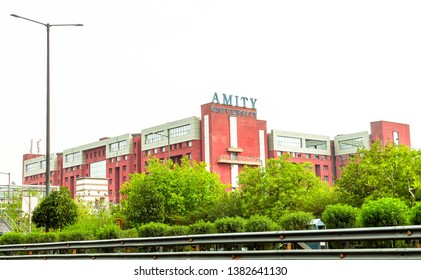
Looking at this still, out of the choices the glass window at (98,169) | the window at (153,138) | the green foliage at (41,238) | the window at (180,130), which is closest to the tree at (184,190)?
the green foliage at (41,238)

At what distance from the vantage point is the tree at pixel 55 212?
25859 mm

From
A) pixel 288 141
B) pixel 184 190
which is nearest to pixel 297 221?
pixel 184 190

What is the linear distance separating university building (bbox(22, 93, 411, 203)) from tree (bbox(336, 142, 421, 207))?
49.0m

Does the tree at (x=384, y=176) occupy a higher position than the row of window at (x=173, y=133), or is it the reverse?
the row of window at (x=173, y=133)

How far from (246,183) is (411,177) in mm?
17074

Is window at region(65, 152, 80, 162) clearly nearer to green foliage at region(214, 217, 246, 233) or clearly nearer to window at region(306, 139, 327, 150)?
window at region(306, 139, 327, 150)

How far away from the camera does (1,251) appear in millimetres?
18984

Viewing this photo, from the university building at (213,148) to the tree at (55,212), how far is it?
62646mm

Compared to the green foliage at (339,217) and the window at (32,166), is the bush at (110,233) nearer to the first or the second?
the green foliage at (339,217)

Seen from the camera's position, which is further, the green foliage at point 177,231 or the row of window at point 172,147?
the row of window at point 172,147

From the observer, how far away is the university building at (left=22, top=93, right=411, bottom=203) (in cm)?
10300

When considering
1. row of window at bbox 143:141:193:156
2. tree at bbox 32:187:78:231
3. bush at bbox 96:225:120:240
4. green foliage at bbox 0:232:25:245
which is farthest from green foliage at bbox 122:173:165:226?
row of window at bbox 143:141:193:156
